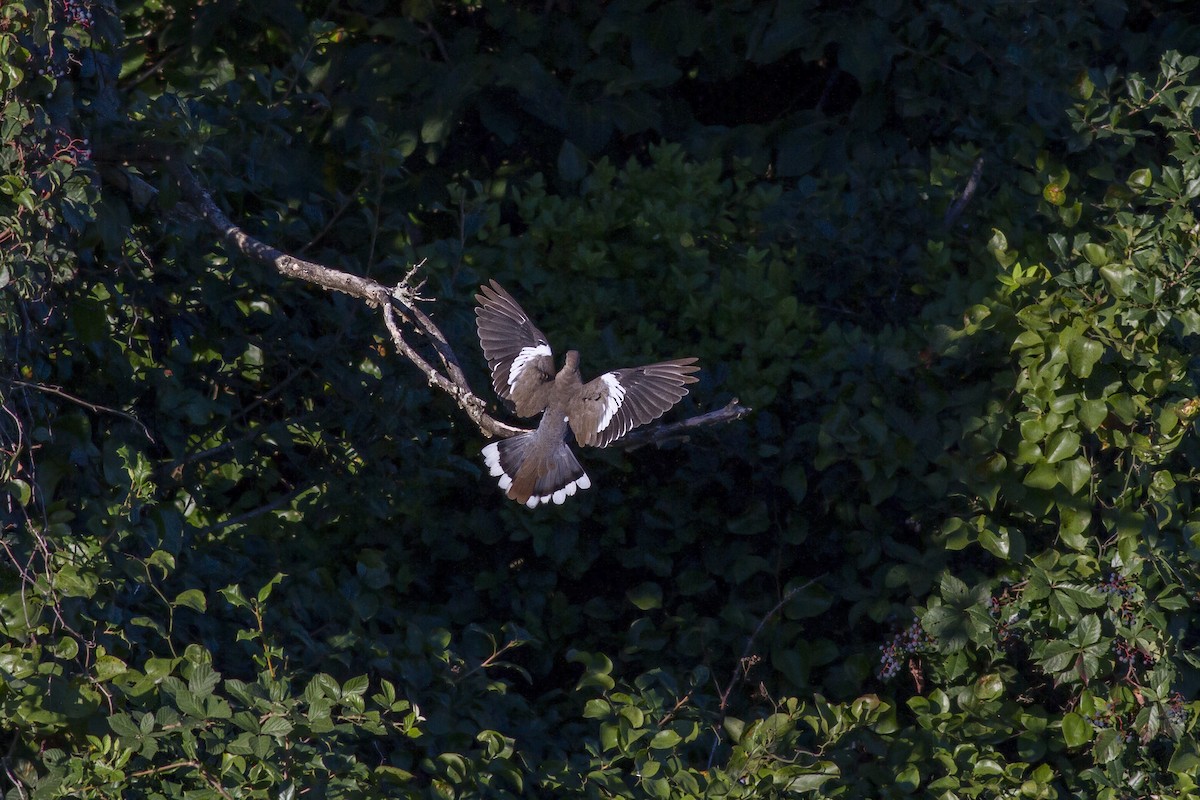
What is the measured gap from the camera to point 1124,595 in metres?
3.62

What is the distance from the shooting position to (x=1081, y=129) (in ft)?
14.8

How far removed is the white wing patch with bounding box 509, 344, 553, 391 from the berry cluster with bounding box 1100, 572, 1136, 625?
171 centimetres

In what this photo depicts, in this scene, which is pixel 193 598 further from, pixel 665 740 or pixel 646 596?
pixel 646 596

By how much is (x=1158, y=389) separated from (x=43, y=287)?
2.87 meters

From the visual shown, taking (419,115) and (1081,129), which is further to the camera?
(419,115)

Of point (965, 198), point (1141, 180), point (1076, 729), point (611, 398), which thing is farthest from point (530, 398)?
point (965, 198)

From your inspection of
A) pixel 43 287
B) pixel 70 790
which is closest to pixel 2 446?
pixel 43 287

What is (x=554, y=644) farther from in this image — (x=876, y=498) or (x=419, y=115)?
(x=419, y=115)

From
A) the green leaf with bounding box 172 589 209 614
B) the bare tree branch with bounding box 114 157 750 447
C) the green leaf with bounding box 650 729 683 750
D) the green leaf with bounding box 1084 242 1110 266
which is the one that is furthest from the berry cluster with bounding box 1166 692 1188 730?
the green leaf with bounding box 172 589 209 614

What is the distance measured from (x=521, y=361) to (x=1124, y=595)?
1.79 m

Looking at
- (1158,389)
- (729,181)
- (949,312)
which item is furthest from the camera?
(729,181)

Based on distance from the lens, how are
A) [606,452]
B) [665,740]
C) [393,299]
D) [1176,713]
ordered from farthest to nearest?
[606,452]
[1176,713]
[665,740]
[393,299]

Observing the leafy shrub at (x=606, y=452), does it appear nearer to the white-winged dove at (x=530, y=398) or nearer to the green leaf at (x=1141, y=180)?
the green leaf at (x=1141, y=180)

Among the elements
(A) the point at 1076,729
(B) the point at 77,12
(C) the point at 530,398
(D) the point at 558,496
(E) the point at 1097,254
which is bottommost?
(A) the point at 1076,729
